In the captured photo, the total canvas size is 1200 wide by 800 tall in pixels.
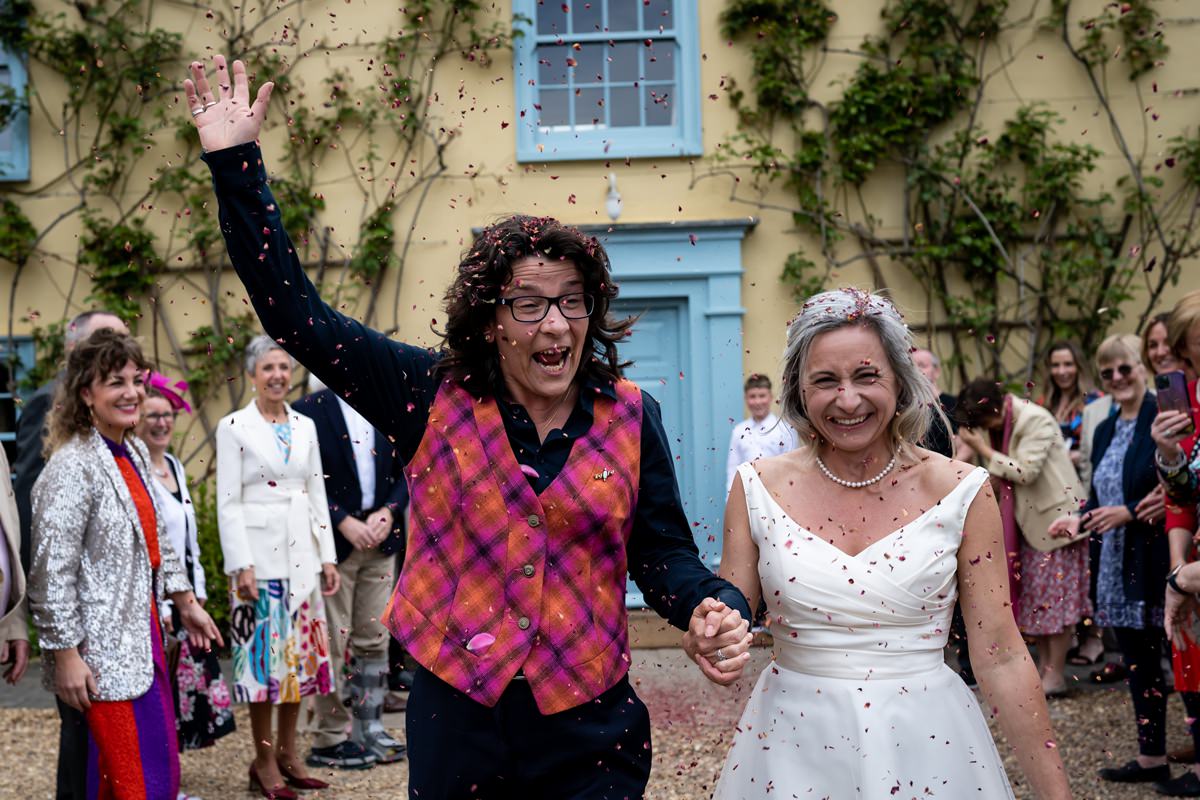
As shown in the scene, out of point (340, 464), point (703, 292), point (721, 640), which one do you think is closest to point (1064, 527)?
point (340, 464)

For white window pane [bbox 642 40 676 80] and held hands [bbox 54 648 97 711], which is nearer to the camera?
held hands [bbox 54 648 97 711]

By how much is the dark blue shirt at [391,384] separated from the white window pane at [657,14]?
296 inches

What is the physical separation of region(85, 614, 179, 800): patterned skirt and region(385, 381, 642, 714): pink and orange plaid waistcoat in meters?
2.11

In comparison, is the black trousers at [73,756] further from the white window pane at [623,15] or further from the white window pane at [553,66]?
the white window pane at [623,15]

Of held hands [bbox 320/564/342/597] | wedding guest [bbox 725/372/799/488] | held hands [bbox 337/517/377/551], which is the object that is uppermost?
wedding guest [bbox 725/372/799/488]

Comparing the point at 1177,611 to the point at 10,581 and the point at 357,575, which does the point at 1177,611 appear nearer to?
the point at 357,575

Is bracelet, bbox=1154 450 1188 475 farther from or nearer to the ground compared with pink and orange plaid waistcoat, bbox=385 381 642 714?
nearer to the ground

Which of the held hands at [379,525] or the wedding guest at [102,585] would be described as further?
the held hands at [379,525]

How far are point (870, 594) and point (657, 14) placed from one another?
7873mm

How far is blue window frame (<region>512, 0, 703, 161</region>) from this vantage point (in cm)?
991

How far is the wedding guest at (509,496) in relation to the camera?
2.64 m

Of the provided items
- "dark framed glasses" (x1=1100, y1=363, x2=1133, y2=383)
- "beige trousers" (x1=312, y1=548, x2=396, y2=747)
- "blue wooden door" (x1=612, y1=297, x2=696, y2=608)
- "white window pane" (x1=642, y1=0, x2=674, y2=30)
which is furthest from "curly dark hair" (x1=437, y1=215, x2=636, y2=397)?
"white window pane" (x1=642, y1=0, x2=674, y2=30)

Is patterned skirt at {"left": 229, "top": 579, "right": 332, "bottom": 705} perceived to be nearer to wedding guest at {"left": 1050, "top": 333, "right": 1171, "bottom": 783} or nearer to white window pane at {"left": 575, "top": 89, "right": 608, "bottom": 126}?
wedding guest at {"left": 1050, "top": 333, "right": 1171, "bottom": 783}

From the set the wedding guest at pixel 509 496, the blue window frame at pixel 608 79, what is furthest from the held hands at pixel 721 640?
the blue window frame at pixel 608 79
